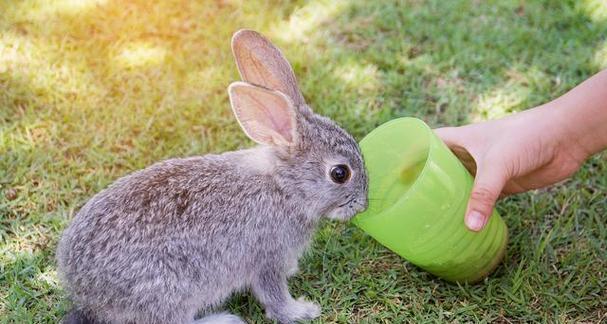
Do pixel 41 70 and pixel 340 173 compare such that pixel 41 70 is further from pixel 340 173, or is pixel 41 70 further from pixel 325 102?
pixel 340 173

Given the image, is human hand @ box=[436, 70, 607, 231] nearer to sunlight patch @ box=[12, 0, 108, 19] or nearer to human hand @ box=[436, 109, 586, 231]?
human hand @ box=[436, 109, 586, 231]

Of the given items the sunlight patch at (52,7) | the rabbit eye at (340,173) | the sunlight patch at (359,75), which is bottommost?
the sunlight patch at (359,75)

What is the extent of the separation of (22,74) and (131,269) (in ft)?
7.04

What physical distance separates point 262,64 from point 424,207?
3.19 ft

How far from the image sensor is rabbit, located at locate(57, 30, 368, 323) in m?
3.20

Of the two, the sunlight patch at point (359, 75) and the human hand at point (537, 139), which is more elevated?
the human hand at point (537, 139)

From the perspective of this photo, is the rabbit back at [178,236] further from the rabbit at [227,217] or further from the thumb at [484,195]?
the thumb at [484,195]

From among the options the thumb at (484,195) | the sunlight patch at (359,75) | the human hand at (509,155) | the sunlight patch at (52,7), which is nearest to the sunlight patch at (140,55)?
the sunlight patch at (52,7)

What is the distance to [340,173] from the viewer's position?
343 cm

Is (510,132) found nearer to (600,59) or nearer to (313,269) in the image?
(313,269)

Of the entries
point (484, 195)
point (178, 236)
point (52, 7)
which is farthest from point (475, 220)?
point (52, 7)

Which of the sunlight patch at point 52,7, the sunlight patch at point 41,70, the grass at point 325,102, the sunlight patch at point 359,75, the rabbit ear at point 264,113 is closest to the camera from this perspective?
A: the rabbit ear at point 264,113

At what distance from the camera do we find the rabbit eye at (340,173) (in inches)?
135

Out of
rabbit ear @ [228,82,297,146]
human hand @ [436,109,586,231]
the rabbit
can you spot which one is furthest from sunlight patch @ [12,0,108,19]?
human hand @ [436,109,586,231]
